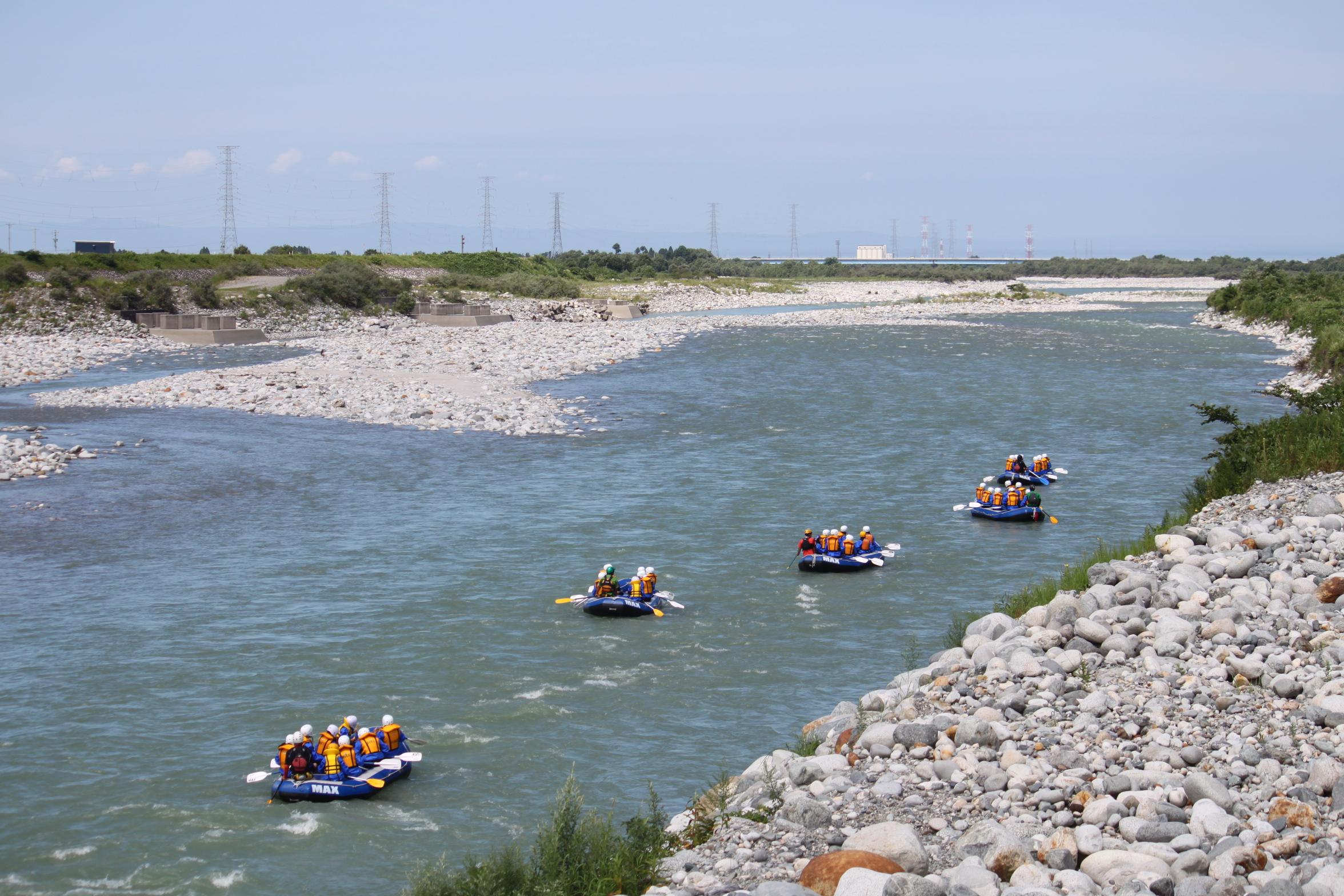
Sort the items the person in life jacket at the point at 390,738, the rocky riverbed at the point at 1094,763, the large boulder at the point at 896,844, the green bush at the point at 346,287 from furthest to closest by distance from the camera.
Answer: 1. the green bush at the point at 346,287
2. the person in life jacket at the point at 390,738
3. the large boulder at the point at 896,844
4. the rocky riverbed at the point at 1094,763

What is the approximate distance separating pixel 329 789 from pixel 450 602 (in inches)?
287

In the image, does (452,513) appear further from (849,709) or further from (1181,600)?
(1181,600)

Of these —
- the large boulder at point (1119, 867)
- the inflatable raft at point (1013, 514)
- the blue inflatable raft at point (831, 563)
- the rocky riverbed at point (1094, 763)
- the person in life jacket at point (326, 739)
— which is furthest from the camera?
the inflatable raft at point (1013, 514)

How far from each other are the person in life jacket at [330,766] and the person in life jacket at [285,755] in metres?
0.31

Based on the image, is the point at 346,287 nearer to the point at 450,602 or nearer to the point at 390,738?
the point at 450,602

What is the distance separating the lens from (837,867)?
8.89 m

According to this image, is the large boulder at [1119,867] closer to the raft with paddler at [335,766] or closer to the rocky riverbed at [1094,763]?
the rocky riverbed at [1094,763]

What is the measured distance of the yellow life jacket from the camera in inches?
546

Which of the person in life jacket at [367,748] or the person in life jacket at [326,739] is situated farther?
the person in life jacket at [367,748]

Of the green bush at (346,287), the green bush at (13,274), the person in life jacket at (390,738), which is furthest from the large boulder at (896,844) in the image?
the green bush at (346,287)

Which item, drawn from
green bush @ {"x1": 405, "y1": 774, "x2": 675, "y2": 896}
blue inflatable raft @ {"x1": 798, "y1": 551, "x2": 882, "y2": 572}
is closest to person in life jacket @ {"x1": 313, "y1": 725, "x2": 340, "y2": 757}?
green bush @ {"x1": 405, "y1": 774, "x2": 675, "y2": 896}

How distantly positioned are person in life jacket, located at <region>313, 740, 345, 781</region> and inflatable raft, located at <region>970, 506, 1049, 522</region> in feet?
54.4

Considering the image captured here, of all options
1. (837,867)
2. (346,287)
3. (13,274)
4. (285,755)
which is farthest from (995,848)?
(346,287)

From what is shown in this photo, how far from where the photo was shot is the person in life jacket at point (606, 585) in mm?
19422
